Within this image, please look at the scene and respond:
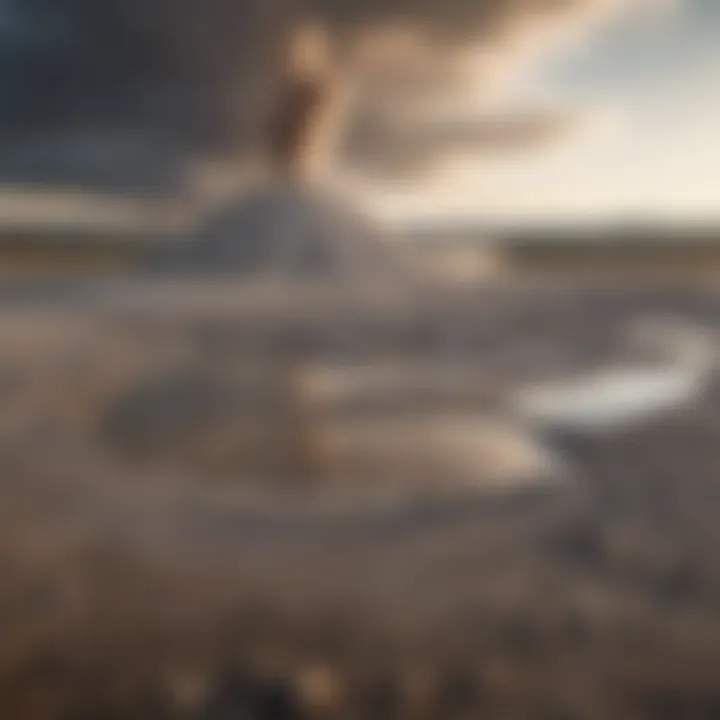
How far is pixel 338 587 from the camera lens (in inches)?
85.4

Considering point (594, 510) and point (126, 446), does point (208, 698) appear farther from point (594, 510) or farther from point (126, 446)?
point (126, 446)

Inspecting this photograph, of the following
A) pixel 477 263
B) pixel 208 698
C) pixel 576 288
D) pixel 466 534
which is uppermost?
pixel 477 263

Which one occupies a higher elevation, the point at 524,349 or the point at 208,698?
the point at 524,349

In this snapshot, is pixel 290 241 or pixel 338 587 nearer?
pixel 338 587

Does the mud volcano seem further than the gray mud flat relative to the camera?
Yes

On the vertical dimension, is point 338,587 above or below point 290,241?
below

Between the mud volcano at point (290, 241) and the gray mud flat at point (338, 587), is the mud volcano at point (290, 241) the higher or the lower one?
the higher one

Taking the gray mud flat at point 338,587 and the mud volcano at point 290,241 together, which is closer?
the gray mud flat at point 338,587

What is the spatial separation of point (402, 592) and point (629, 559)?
0.68 metres

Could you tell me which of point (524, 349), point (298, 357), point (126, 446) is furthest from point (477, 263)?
point (126, 446)

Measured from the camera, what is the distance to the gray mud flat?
5.48ft

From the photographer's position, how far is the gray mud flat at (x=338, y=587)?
1.67m

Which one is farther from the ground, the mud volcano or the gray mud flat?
the mud volcano

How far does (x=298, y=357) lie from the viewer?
5.43 metres
